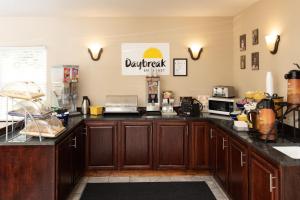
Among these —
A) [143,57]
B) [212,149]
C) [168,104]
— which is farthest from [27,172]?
[143,57]

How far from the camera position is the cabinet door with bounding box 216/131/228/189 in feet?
12.2

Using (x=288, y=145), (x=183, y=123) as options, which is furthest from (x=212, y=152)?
(x=288, y=145)

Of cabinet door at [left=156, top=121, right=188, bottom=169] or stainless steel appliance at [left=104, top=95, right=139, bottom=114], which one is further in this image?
stainless steel appliance at [left=104, top=95, right=139, bottom=114]

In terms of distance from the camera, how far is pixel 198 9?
186 inches

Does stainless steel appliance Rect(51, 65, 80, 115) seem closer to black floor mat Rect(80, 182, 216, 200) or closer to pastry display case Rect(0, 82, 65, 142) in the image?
black floor mat Rect(80, 182, 216, 200)

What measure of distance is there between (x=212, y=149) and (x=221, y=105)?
69 cm

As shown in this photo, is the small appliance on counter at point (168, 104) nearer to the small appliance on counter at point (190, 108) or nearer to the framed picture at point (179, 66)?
the small appliance on counter at point (190, 108)

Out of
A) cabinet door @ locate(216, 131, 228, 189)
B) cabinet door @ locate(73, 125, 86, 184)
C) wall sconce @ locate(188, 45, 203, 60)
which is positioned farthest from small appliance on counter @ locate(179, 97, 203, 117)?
cabinet door @ locate(73, 125, 86, 184)

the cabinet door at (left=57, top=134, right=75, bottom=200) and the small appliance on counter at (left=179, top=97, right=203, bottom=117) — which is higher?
the small appliance on counter at (left=179, top=97, right=203, bottom=117)

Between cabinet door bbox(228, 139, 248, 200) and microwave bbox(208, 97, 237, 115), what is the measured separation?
1118mm

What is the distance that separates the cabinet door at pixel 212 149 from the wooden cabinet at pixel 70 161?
187cm

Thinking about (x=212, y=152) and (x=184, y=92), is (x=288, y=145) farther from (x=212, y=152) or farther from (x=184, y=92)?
(x=184, y=92)

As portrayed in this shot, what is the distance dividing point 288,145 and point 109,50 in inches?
134

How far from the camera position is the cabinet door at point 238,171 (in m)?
3.00
